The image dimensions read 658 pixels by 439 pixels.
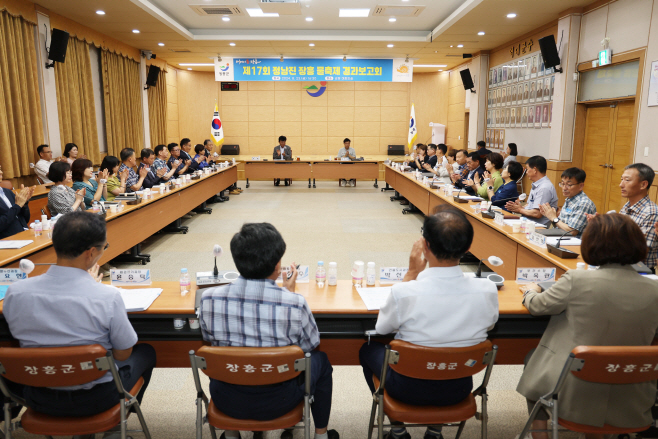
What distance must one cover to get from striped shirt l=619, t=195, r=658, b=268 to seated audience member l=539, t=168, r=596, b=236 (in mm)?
382

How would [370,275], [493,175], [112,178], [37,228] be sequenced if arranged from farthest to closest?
[493,175], [112,178], [37,228], [370,275]

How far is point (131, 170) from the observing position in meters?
5.86

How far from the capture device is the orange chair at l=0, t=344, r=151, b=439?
1.45m

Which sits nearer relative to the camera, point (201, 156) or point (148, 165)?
point (148, 165)

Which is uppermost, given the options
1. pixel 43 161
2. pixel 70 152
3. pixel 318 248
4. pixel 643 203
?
pixel 70 152

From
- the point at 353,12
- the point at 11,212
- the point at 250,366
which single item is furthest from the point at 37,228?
the point at 353,12

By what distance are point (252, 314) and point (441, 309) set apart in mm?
663

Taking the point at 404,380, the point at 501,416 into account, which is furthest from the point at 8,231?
the point at 501,416

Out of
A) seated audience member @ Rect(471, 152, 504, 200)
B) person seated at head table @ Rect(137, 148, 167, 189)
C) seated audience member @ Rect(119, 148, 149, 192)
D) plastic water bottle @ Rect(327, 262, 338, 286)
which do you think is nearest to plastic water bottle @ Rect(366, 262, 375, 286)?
plastic water bottle @ Rect(327, 262, 338, 286)

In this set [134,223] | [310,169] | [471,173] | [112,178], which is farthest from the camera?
[310,169]

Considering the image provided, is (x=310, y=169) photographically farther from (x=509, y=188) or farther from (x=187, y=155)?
(x=509, y=188)

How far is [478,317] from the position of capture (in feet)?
5.35

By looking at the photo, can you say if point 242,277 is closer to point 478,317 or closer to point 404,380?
point 404,380

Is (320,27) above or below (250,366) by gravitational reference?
above
